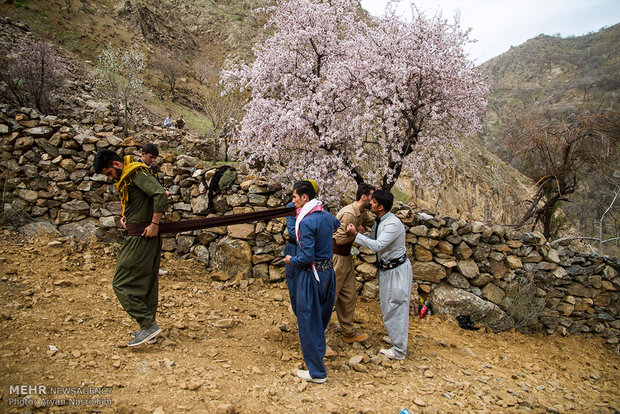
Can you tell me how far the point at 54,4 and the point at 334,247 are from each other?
32.0 meters

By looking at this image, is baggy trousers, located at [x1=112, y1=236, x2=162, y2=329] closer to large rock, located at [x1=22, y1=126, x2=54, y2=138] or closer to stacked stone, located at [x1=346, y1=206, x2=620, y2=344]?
stacked stone, located at [x1=346, y1=206, x2=620, y2=344]

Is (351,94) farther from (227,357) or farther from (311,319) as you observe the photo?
(227,357)

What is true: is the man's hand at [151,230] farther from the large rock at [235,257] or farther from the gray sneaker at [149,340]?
the large rock at [235,257]

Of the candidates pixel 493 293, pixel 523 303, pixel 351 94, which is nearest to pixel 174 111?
pixel 351 94

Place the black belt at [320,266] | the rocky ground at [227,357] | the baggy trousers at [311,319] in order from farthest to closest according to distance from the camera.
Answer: the black belt at [320,266] < the baggy trousers at [311,319] < the rocky ground at [227,357]

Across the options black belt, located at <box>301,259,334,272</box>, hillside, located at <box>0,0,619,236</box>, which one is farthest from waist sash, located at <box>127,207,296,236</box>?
hillside, located at <box>0,0,619,236</box>

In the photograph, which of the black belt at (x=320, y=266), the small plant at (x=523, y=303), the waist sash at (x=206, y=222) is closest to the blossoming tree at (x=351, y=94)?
the waist sash at (x=206, y=222)

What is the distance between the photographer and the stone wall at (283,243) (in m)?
5.92

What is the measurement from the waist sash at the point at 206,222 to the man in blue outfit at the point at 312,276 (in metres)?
1.52

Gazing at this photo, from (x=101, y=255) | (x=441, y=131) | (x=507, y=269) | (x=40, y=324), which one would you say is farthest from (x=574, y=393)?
(x=101, y=255)

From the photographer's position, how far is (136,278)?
3.72 metres

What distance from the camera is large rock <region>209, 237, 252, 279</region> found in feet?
19.9

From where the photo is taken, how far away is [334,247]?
170 inches

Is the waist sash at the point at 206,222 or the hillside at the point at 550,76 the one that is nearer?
the waist sash at the point at 206,222
